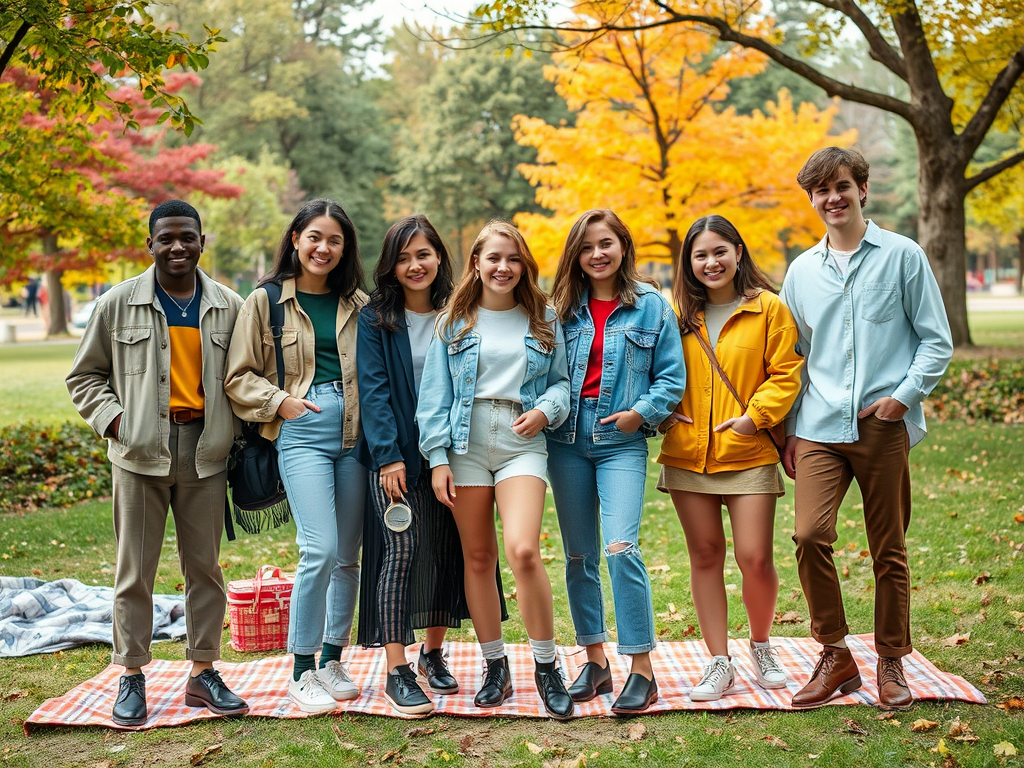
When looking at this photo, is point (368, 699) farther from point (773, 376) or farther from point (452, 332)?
point (773, 376)

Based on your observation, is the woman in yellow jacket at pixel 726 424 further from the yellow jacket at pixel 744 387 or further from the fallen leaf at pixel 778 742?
the fallen leaf at pixel 778 742

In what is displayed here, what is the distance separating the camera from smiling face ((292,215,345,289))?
4.31 m

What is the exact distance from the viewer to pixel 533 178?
1877 centimetres

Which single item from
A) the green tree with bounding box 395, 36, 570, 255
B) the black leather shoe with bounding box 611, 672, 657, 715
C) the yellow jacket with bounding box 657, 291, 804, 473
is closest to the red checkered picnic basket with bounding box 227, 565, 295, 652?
the black leather shoe with bounding box 611, 672, 657, 715

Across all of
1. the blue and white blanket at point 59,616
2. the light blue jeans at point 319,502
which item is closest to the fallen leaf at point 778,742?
the light blue jeans at point 319,502

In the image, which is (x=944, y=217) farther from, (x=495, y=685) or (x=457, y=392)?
(x=495, y=685)

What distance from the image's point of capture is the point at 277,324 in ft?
14.1

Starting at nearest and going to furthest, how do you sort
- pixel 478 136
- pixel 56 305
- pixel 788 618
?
pixel 788 618 → pixel 56 305 → pixel 478 136

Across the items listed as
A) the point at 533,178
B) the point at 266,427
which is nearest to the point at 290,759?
the point at 266,427

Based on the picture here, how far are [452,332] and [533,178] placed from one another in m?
15.1

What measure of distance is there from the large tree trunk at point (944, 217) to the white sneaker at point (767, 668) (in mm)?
11105

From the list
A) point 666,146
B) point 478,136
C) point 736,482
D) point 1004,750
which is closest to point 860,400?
point 736,482

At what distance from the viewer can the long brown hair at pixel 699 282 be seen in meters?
4.27

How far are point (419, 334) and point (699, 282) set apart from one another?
4.23ft
